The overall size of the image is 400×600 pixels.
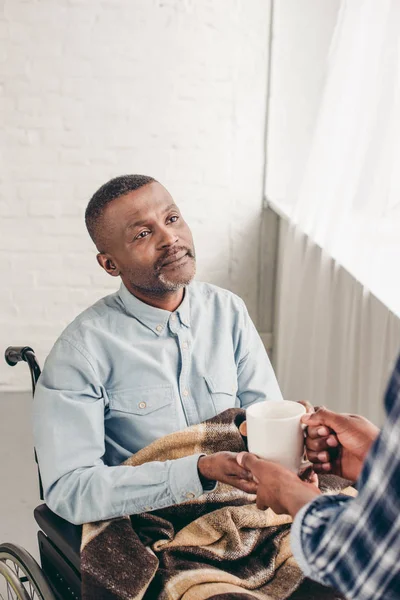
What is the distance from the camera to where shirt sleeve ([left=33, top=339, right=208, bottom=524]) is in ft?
4.10

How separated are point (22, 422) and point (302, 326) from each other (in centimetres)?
122

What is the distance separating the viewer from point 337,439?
125cm

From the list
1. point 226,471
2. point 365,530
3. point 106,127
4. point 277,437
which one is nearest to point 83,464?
point 226,471

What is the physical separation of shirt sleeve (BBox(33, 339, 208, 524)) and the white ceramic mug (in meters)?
0.14

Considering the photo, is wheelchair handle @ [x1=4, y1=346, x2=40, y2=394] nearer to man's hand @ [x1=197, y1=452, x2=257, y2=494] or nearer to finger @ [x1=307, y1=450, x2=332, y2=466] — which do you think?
man's hand @ [x1=197, y1=452, x2=257, y2=494]

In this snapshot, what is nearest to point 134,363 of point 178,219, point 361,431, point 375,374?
point 178,219

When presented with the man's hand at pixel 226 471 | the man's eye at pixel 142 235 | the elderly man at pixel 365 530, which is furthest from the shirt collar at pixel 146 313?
the elderly man at pixel 365 530

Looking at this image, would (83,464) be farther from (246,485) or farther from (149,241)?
(149,241)

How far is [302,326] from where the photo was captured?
113 inches

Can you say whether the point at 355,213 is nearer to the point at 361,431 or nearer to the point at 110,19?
the point at 361,431

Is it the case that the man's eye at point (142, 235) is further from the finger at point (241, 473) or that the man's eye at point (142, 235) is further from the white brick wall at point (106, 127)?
the white brick wall at point (106, 127)

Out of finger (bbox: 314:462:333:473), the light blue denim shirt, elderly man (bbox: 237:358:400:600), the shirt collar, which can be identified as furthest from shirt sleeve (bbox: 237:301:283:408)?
elderly man (bbox: 237:358:400:600)

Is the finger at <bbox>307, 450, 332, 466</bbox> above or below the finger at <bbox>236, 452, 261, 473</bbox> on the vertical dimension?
below

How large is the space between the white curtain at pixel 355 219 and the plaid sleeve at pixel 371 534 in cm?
118
